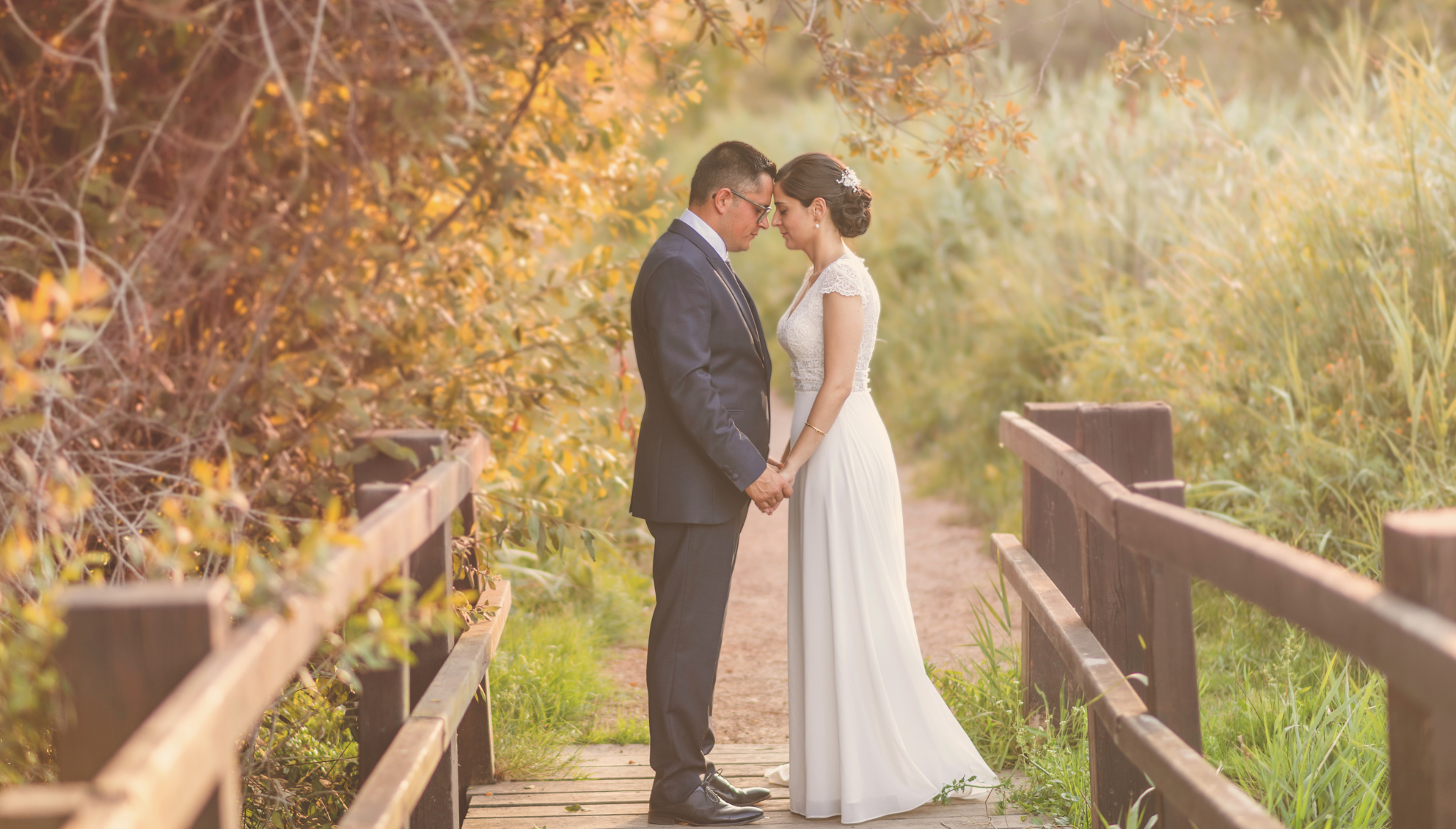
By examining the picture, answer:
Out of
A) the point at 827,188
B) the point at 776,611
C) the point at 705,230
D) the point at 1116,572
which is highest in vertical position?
the point at 827,188

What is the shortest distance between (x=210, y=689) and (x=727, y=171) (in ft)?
9.11

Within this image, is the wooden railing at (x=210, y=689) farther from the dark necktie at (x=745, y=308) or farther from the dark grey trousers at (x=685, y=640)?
the dark necktie at (x=745, y=308)

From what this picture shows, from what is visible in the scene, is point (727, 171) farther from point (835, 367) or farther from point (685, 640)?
point (685, 640)

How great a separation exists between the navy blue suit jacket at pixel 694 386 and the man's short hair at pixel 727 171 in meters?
0.15

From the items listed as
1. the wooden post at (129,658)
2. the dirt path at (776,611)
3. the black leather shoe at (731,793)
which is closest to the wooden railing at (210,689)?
the wooden post at (129,658)

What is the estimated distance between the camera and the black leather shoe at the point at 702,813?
3.59 m

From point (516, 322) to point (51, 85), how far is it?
1.36 meters

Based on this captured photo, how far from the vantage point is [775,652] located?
611cm

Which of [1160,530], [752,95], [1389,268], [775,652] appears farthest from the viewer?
[752,95]

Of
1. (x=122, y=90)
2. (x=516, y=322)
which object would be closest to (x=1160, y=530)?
(x=516, y=322)

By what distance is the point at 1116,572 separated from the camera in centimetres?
314

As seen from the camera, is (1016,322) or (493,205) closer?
(493,205)

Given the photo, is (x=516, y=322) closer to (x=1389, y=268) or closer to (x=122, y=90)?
(x=122, y=90)

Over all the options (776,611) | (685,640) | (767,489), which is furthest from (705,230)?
(776,611)
